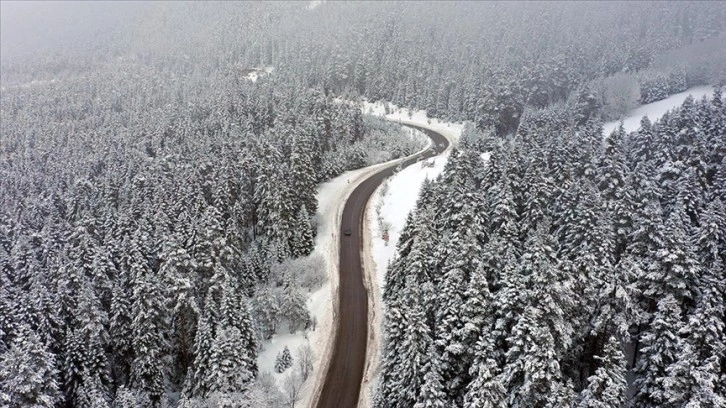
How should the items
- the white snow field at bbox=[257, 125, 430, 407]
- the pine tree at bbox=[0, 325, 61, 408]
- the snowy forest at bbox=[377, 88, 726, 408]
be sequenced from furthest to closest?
the white snow field at bbox=[257, 125, 430, 407] → the pine tree at bbox=[0, 325, 61, 408] → the snowy forest at bbox=[377, 88, 726, 408]

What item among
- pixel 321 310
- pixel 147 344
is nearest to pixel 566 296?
pixel 321 310

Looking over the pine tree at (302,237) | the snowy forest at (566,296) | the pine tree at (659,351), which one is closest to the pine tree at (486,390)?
the snowy forest at (566,296)

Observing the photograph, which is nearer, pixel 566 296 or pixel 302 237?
pixel 566 296

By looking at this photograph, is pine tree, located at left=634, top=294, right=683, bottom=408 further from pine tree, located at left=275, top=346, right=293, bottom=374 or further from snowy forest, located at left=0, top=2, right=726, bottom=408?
pine tree, located at left=275, top=346, right=293, bottom=374

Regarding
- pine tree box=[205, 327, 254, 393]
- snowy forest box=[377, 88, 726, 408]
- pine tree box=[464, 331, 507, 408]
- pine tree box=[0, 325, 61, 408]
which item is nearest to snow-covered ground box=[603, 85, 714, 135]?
snowy forest box=[377, 88, 726, 408]

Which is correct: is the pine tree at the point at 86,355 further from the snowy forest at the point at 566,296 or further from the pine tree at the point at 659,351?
the pine tree at the point at 659,351

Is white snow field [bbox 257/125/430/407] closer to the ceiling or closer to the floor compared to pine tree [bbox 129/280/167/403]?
closer to the floor

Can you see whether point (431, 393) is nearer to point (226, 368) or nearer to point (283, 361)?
point (226, 368)
